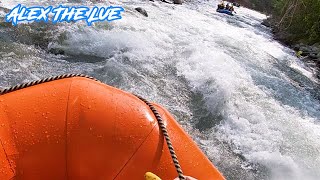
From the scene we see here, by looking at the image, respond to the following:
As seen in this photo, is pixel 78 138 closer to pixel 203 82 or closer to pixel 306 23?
pixel 203 82

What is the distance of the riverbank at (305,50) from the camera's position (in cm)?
1050

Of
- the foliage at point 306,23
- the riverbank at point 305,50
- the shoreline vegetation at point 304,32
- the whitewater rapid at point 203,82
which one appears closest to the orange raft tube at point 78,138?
the whitewater rapid at point 203,82

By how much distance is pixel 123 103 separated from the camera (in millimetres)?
1959

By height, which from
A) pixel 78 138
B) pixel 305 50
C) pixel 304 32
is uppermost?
→ pixel 78 138

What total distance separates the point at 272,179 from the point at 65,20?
5306 millimetres

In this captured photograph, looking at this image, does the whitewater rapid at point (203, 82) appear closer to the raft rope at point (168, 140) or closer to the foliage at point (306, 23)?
the raft rope at point (168, 140)

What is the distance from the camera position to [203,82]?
567 centimetres

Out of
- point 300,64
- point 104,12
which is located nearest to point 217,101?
point 104,12

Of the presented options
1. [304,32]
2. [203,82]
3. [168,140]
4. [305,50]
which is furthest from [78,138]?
[304,32]

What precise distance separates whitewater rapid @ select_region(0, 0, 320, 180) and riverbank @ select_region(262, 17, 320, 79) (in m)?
2.30

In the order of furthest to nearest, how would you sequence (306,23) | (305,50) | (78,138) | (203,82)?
1. (306,23)
2. (305,50)
3. (203,82)
4. (78,138)

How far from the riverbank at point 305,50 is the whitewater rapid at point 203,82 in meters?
2.30

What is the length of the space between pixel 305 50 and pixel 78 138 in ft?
37.5

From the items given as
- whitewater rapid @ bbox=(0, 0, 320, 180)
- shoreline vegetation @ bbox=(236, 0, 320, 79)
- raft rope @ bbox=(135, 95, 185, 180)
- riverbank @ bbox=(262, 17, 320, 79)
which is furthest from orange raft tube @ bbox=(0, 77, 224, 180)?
shoreline vegetation @ bbox=(236, 0, 320, 79)
